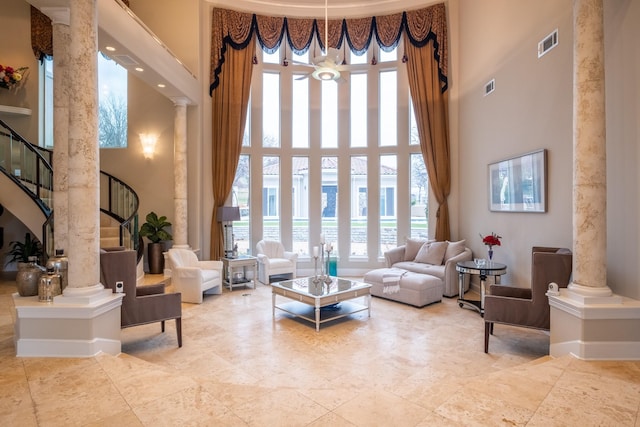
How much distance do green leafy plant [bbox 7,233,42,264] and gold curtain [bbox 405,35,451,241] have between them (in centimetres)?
811

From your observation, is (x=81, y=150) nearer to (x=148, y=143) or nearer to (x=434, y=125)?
(x=148, y=143)

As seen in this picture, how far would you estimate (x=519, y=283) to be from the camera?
18.5ft

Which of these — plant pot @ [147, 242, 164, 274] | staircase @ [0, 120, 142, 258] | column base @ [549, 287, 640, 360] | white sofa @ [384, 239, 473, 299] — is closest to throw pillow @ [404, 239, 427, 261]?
white sofa @ [384, 239, 473, 299]

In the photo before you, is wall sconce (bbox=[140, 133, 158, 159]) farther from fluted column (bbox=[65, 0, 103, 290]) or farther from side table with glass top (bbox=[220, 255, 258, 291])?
fluted column (bbox=[65, 0, 103, 290])

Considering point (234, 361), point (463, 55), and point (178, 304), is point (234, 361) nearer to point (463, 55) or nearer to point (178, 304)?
point (178, 304)

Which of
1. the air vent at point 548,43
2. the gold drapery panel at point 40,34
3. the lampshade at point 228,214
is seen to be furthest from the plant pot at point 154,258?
the air vent at point 548,43

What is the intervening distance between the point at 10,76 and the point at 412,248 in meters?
9.31

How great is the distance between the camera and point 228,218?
7.38 m

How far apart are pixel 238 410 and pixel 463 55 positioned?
7.75 m

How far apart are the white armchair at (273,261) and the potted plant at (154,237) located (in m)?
1.95

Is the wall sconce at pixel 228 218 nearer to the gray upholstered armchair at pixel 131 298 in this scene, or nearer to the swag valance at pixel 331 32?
the swag valance at pixel 331 32

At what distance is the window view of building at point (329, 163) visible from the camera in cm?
853

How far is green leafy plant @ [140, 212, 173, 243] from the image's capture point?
7512 mm

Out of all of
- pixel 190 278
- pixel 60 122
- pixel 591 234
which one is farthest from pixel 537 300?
pixel 60 122
